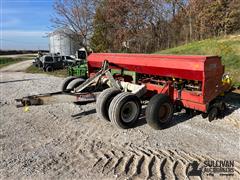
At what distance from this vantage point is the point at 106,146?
4.73 meters

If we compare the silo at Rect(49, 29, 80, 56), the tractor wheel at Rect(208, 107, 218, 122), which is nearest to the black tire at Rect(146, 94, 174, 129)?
the tractor wheel at Rect(208, 107, 218, 122)

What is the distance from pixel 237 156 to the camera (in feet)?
14.2

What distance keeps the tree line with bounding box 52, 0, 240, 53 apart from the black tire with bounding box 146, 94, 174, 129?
1420 centimetres

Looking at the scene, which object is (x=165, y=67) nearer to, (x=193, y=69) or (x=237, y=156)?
(x=193, y=69)

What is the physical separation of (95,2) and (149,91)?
16.5 m

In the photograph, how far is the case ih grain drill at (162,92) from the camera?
5.39 metres

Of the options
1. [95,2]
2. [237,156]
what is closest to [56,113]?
[237,156]

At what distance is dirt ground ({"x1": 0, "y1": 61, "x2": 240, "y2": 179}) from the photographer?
12.6 feet

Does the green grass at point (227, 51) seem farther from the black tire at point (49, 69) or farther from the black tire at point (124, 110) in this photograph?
the black tire at point (49, 69)

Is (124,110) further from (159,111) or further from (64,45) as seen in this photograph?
(64,45)

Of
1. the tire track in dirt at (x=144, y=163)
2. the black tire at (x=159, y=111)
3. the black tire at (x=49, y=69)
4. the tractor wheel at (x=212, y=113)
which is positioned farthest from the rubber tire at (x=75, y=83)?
the black tire at (x=49, y=69)

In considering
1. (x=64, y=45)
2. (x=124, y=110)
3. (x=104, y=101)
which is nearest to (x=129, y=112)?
(x=124, y=110)

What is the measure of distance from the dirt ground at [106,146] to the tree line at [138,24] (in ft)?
44.5

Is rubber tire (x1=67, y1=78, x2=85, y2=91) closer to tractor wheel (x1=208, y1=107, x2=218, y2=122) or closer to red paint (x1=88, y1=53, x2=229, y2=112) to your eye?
red paint (x1=88, y1=53, x2=229, y2=112)
